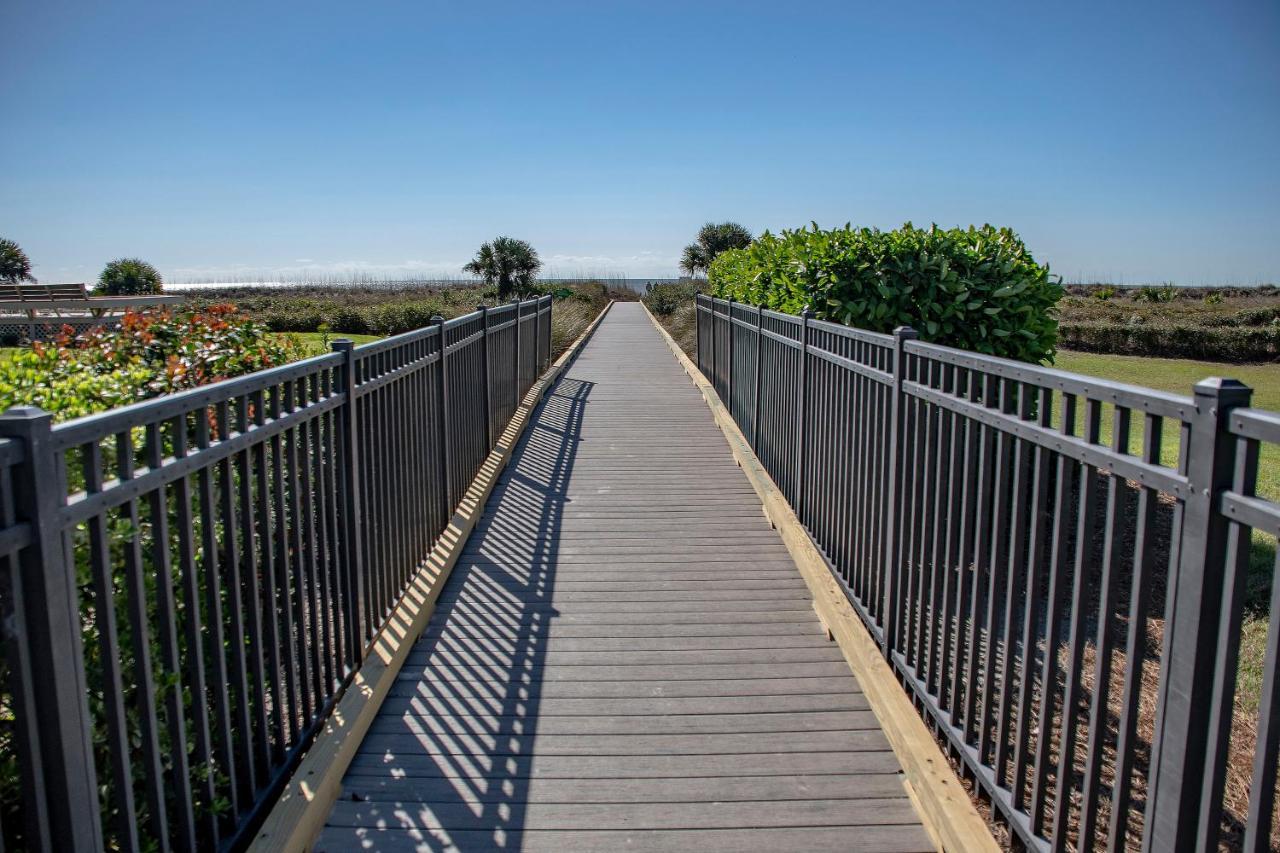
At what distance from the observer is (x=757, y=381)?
838 cm

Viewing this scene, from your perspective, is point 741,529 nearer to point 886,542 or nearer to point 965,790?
point 886,542

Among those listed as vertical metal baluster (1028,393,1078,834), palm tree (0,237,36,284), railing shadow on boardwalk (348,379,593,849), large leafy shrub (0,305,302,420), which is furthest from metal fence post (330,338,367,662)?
palm tree (0,237,36,284)

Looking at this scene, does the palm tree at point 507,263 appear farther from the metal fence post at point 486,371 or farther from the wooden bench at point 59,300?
the metal fence post at point 486,371

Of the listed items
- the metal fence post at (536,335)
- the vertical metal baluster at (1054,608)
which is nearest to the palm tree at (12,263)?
the metal fence post at (536,335)

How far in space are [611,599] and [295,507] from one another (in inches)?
96.0

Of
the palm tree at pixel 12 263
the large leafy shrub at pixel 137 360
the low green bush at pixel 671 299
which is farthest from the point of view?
the palm tree at pixel 12 263

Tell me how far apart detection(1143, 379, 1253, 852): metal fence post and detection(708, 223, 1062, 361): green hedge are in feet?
17.7

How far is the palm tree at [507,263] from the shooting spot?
67.1 meters

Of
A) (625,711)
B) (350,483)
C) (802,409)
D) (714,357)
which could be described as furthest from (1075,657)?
(714,357)

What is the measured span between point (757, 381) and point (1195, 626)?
652 centimetres

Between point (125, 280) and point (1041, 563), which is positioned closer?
point (1041, 563)

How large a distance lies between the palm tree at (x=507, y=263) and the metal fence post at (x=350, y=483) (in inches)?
2521

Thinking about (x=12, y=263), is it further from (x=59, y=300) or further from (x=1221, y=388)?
(x=1221, y=388)

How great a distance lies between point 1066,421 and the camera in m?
2.57
